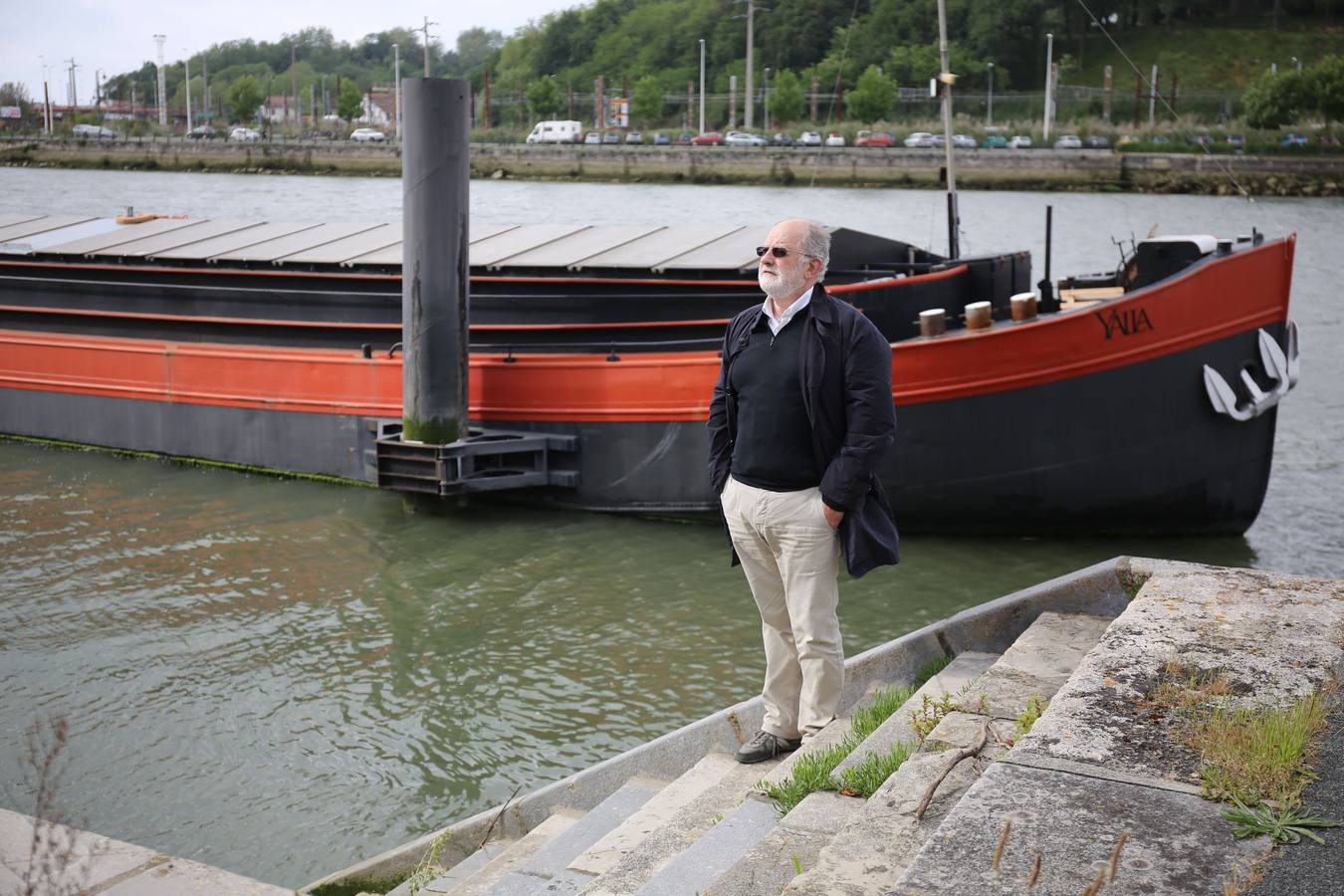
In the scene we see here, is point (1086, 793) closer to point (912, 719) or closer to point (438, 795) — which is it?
point (912, 719)

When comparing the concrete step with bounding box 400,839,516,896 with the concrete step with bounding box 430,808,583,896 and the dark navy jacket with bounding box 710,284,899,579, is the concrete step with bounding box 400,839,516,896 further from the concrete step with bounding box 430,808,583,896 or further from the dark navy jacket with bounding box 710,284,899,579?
the dark navy jacket with bounding box 710,284,899,579

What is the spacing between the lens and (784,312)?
4500mm

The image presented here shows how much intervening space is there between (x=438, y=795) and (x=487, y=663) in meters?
1.82

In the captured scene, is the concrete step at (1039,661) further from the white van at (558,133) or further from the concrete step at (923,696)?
the white van at (558,133)

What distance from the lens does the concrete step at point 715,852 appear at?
147 inches

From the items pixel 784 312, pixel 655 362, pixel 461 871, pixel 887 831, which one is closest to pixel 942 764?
pixel 887 831

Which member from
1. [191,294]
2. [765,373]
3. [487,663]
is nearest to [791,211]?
[191,294]

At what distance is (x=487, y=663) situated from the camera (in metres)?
8.22

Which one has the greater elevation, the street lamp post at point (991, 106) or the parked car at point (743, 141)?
the street lamp post at point (991, 106)

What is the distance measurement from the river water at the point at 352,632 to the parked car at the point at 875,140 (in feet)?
208

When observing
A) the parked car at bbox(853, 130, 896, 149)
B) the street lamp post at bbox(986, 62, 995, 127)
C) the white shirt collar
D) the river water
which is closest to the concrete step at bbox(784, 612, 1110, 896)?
the white shirt collar

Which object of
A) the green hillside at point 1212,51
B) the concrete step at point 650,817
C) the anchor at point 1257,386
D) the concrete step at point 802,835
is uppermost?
the green hillside at point 1212,51

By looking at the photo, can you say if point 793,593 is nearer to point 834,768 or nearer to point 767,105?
point 834,768

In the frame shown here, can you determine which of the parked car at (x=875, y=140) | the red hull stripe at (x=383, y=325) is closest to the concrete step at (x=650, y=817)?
the red hull stripe at (x=383, y=325)
